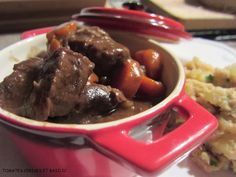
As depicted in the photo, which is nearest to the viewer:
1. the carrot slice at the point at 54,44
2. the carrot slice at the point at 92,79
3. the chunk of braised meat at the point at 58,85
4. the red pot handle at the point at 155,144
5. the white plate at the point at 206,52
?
the red pot handle at the point at 155,144

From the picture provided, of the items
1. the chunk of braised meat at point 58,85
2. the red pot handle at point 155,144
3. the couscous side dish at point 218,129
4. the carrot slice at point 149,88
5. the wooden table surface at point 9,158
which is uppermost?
the chunk of braised meat at point 58,85

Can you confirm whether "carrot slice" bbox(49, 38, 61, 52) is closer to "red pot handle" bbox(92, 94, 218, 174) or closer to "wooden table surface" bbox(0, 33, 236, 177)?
"wooden table surface" bbox(0, 33, 236, 177)

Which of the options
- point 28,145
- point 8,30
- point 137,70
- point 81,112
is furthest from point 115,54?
point 8,30

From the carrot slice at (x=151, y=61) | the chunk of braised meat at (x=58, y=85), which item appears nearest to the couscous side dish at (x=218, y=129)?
the carrot slice at (x=151, y=61)

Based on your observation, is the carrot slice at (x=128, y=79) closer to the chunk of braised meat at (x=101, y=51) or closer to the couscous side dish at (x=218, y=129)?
the chunk of braised meat at (x=101, y=51)

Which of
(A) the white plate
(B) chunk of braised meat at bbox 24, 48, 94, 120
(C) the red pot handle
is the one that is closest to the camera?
(C) the red pot handle

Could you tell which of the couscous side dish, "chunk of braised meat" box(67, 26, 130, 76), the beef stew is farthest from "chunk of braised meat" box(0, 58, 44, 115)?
Answer: the couscous side dish
